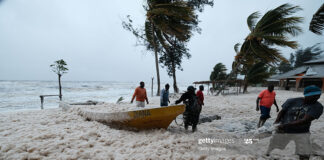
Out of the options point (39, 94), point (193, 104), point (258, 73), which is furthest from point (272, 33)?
point (39, 94)

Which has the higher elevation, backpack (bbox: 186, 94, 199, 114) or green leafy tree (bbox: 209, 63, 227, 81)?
green leafy tree (bbox: 209, 63, 227, 81)

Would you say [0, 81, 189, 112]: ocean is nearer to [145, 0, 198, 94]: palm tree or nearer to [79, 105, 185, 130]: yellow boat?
[145, 0, 198, 94]: palm tree

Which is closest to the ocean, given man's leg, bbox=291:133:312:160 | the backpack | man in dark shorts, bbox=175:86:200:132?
man in dark shorts, bbox=175:86:200:132

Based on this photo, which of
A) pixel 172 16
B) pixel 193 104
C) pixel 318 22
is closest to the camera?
pixel 318 22

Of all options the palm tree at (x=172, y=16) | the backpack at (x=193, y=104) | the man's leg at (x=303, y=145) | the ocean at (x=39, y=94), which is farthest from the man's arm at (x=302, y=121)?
the ocean at (x=39, y=94)

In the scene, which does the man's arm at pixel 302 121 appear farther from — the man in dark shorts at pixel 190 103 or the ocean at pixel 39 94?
the ocean at pixel 39 94

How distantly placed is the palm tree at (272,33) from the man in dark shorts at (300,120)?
7.00 meters

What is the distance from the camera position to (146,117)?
313cm

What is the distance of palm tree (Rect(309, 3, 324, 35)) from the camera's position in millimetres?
2934

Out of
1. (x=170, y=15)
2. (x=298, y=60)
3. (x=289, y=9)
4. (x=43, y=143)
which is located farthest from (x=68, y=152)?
(x=298, y=60)

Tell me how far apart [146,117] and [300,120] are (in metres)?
2.53

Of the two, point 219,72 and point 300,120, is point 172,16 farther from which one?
point 219,72

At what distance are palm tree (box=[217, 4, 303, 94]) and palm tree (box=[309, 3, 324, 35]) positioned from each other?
186 inches

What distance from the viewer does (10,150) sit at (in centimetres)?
205
